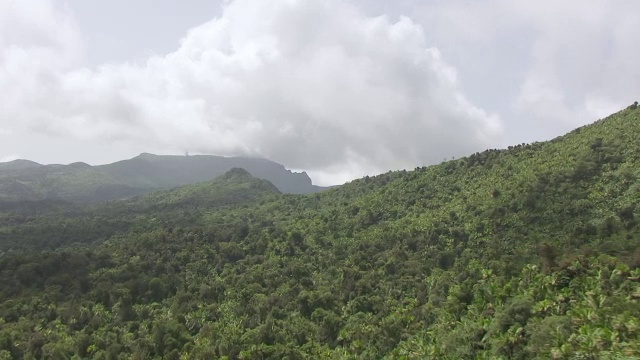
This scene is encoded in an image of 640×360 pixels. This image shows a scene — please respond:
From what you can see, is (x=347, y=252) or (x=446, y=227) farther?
(x=347, y=252)

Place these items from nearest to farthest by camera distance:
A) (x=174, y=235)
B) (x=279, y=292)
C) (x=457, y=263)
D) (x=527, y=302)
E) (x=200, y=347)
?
(x=527, y=302), (x=200, y=347), (x=457, y=263), (x=279, y=292), (x=174, y=235)

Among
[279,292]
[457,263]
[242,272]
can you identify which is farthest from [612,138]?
[242,272]

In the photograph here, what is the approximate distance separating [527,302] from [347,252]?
48.3 meters

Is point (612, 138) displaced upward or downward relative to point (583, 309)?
upward

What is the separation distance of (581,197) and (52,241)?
12601 centimetres

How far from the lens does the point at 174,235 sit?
104 meters

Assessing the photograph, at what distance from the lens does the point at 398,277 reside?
72062 millimetres

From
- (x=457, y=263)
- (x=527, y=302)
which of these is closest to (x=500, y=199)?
(x=457, y=263)

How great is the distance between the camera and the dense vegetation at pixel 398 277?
40375 millimetres

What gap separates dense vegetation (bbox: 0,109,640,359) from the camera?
40.4m

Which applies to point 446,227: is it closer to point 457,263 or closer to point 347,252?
point 457,263

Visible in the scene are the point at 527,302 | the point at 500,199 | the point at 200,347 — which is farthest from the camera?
the point at 500,199

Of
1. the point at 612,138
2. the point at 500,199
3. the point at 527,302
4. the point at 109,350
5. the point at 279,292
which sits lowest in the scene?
the point at 109,350

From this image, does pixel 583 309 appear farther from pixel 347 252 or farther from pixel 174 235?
pixel 174 235
